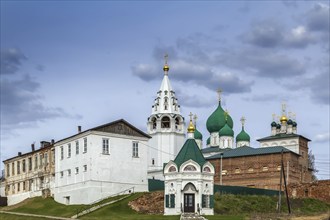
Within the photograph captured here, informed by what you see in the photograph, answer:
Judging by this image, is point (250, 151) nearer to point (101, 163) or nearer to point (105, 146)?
point (105, 146)

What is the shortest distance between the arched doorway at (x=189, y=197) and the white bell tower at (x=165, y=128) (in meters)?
35.1

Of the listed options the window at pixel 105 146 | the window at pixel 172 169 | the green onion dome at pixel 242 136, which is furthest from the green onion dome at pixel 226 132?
the window at pixel 172 169

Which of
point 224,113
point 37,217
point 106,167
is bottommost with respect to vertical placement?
point 37,217

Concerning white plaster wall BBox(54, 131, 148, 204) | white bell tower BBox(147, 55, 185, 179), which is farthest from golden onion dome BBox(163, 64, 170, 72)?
white plaster wall BBox(54, 131, 148, 204)

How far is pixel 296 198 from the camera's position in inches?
2921

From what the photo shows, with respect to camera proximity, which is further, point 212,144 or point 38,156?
point 212,144

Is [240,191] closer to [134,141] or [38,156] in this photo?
[134,141]

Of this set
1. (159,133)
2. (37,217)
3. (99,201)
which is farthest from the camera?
(159,133)

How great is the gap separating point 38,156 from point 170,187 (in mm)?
22836

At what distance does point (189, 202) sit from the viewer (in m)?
59.9

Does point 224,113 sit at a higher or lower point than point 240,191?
higher

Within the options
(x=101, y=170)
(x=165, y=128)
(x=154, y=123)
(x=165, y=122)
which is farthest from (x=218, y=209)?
(x=154, y=123)

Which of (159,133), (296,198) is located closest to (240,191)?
(296,198)

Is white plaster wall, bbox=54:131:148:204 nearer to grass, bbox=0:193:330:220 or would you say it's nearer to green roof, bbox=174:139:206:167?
grass, bbox=0:193:330:220
